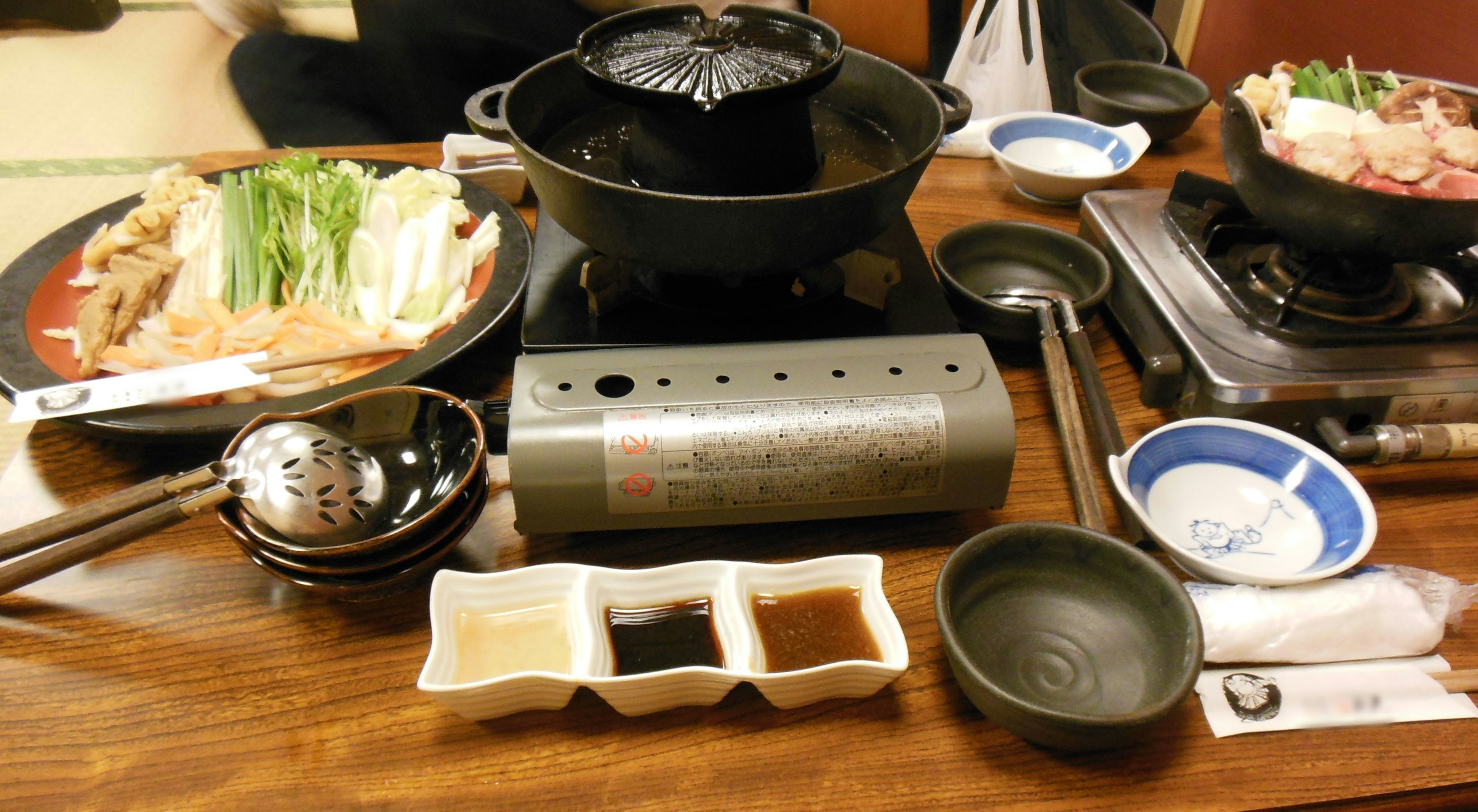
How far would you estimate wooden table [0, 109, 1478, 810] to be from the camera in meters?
0.76

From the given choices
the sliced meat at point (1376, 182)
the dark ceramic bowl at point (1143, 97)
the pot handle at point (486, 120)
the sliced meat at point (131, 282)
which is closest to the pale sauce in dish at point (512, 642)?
the pot handle at point (486, 120)

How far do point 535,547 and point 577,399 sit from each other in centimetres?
21

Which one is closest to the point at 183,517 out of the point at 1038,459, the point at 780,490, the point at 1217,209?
the point at 780,490

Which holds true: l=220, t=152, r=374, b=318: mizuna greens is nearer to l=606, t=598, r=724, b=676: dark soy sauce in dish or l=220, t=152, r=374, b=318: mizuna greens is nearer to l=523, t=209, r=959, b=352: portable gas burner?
l=523, t=209, r=959, b=352: portable gas burner

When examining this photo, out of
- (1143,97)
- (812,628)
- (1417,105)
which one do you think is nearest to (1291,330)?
(1417,105)

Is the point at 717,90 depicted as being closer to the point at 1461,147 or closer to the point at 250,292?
the point at 250,292

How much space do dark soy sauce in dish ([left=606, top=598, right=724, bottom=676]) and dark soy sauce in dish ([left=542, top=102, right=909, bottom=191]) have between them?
621 mm

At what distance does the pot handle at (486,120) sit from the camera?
1072 mm

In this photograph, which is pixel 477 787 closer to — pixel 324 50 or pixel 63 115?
pixel 324 50

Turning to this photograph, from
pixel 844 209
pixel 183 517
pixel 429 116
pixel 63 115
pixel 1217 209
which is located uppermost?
pixel 844 209

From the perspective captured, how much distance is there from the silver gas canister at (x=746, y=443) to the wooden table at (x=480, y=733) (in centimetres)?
8

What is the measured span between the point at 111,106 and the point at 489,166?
3808 millimetres

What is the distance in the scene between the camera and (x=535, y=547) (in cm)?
100

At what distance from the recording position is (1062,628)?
34.6 inches
